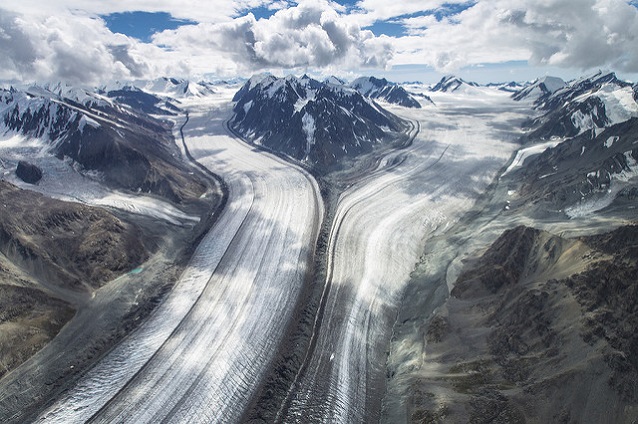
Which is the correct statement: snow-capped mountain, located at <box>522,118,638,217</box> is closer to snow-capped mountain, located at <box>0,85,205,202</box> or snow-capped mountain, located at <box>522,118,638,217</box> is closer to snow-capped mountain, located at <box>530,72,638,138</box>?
snow-capped mountain, located at <box>530,72,638,138</box>

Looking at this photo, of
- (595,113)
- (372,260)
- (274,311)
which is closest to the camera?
(274,311)

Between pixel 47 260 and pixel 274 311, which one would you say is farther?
pixel 47 260

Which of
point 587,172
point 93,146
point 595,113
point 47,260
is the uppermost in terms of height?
point 595,113

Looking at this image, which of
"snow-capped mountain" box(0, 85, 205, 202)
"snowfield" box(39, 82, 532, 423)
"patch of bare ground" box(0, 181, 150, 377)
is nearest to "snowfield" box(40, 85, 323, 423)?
"snowfield" box(39, 82, 532, 423)

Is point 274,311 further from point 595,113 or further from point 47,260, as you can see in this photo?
point 595,113

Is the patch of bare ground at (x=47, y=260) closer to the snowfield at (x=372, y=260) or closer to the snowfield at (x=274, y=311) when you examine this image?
the snowfield at (x=274, y=311)

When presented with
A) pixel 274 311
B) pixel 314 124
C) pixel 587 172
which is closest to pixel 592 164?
pixel 587 172

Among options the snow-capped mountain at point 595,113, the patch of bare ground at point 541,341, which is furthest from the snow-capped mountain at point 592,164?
the patch of bare ground at point 541,341

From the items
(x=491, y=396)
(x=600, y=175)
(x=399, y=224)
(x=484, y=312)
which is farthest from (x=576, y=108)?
(x=491, y=396)

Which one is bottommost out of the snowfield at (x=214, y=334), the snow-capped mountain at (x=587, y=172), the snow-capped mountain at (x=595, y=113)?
the snowfield at (x=214, y=334)
